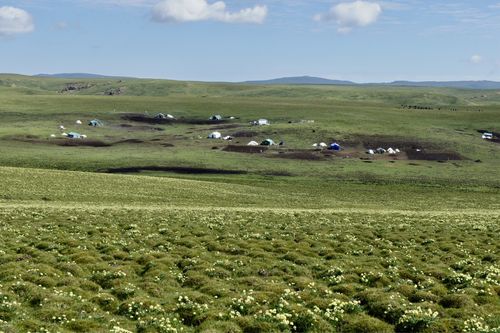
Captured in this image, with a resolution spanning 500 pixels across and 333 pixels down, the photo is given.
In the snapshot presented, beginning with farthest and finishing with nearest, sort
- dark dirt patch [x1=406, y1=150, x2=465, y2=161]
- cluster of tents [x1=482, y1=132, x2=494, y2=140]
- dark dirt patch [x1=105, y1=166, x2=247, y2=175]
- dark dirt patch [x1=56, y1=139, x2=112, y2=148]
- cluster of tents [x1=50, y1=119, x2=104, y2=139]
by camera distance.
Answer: cluster of tents [x1=482, y1=132, x2=494, y2=140], cluster of tents [x1=50, y1=119, x2=104, y2=139], dark dirt patch [x1=56, y1=139, x2=112, y2=148], dark dirt patch [x1=406, y1=150, x2=465, y2=161], dark dirt patch [x1=105, y1=166, x2=247, y2=175]

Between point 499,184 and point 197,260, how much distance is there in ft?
282

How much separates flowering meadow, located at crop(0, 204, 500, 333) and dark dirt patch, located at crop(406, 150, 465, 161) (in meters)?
89.8

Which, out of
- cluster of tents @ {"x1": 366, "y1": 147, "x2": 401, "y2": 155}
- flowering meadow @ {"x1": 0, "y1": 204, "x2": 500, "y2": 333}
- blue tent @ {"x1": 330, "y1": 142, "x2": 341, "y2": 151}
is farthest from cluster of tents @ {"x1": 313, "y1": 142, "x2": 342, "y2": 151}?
flowering meadow @ {"x1": 0, "y1": 204, "x2": 500, "y2": 333}

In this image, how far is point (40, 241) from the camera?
31.0 metres

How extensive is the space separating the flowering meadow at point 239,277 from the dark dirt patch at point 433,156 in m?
89.8

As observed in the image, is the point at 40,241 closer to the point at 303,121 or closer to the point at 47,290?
the point at 47,290

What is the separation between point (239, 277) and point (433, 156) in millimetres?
115946

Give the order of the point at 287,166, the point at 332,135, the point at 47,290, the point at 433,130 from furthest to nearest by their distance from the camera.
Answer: the point at 433,130
the point at 332,135
the point at 287,166
the point at 47,290

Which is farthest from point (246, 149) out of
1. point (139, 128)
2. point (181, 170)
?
point (139, 128)

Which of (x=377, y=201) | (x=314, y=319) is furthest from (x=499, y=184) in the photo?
(x=314, y=319)

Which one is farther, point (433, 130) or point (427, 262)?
point (433, 130)

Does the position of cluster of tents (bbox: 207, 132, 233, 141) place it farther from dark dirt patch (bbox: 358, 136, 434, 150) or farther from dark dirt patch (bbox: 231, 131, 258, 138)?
dark dirt patch (bbox: 358, 136, 434, 150)

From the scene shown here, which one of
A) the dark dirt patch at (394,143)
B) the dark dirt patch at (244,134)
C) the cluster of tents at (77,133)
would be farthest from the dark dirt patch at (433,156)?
the cluster of tents at (77,133)

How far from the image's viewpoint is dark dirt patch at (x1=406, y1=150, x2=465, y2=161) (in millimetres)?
128700
